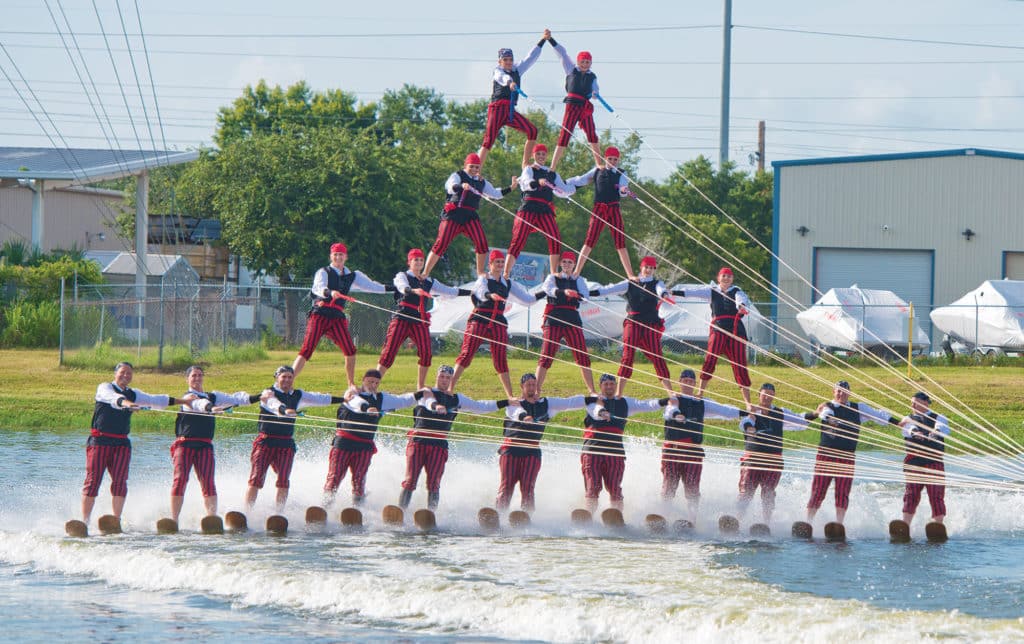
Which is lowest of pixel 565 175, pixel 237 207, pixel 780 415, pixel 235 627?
pixel 235 627

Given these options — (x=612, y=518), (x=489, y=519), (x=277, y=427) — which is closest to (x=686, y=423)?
(x=612, y=518)

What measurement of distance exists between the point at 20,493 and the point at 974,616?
12578 mm

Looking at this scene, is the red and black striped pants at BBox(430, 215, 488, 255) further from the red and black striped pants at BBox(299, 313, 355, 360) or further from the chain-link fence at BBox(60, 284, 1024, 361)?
the chain-link fence at BBox(60, 284, 1024, 361)

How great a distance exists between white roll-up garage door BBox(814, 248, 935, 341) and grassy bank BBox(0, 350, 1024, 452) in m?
10.8

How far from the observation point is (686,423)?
16875mm

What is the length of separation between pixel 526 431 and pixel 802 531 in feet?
11.7

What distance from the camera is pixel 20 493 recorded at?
18500 mm

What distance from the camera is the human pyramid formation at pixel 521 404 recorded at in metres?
15.5

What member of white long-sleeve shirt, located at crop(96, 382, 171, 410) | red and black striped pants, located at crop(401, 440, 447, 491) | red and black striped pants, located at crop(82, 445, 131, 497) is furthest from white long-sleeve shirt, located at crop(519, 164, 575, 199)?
red and black striped pants, located at crop(82, 445, 131, 497)

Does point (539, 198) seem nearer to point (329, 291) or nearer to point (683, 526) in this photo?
point (329, 291)

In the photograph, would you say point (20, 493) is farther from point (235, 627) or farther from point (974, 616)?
point (974, 616)

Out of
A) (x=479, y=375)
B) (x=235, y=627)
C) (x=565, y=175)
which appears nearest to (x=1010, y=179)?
(x=479, y=375)

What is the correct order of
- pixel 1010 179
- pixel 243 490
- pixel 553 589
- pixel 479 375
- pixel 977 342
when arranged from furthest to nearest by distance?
1. pixel 1010 179
2. pixel 977 342
3. pixel 479 375
4. pixel 243 490
5. pixel 553 589

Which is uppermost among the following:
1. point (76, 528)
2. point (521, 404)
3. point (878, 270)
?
point (878, 270)
